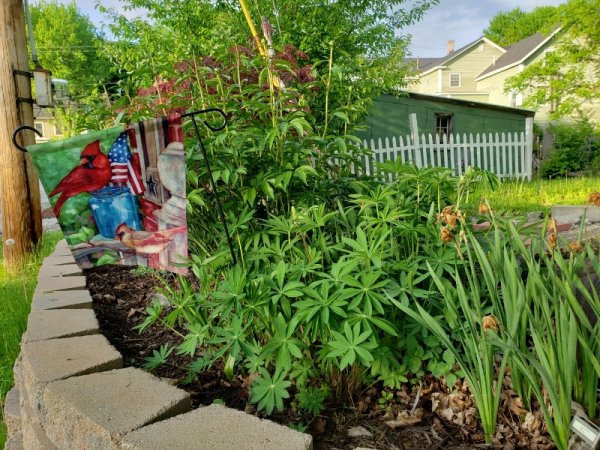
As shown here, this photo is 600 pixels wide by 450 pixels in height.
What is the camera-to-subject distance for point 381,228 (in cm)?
153

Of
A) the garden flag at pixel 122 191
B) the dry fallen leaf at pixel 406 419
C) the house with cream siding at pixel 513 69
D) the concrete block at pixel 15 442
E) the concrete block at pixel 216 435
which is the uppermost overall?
the house with cream siding at pixel 513 69

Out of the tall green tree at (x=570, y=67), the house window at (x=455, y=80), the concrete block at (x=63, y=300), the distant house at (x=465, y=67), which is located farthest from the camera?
the house window at (x=455, y=80)

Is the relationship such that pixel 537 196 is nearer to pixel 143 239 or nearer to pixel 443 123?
pixel 143 239

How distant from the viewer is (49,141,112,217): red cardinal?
157 cm

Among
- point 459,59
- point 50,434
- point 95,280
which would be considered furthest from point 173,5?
point 459,59

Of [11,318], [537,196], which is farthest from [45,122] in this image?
[11,318]

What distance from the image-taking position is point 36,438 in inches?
58.7

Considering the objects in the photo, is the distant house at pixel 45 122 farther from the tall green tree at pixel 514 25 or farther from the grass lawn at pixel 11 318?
the tall green tree at pixel 514 25

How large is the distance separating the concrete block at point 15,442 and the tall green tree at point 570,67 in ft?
40.1

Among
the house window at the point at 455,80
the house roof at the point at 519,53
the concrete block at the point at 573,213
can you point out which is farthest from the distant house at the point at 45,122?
the house window at the point at 455,80

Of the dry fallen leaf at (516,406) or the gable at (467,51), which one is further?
the gable at (467,51)

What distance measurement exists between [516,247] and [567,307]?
0.35m

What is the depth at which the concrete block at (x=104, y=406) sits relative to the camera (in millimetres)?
1092

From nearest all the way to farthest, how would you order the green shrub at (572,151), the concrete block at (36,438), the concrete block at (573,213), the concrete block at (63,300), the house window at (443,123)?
the concrete block at (36,438)
the concrete block at (63,300)
the concrete block at (573,213)
the green shrub at (572,151)
the house window at (443,123)
